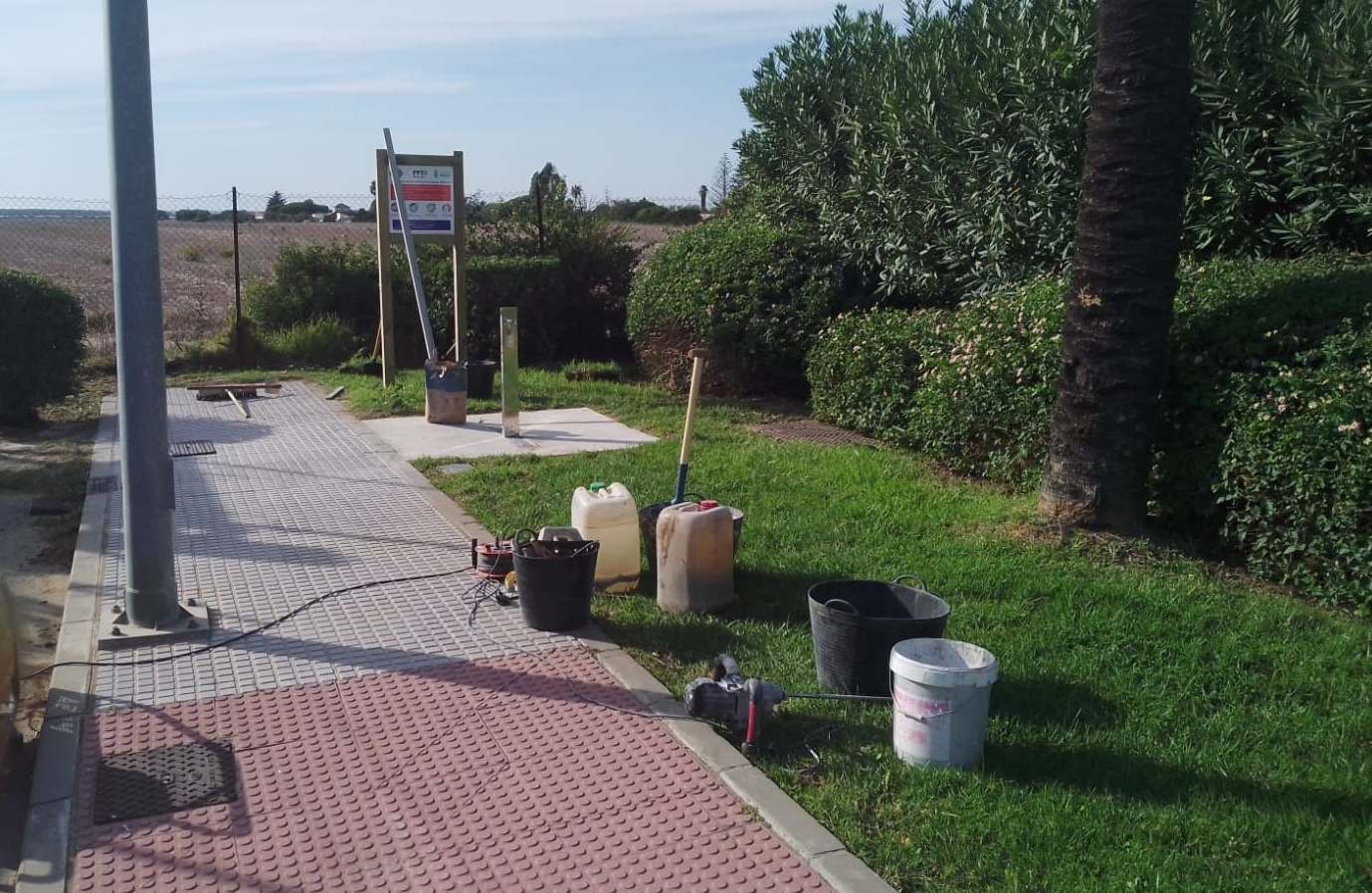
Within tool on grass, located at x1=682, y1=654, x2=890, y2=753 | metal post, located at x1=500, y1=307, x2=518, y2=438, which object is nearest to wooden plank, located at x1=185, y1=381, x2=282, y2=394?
metal post, located at x1=500, y1=307, x2=518, y2=438

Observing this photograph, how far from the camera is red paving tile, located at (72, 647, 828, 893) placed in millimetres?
3668

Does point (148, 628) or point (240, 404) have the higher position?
point (240, 404)

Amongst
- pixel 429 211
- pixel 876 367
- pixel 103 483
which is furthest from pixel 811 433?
pixel 103 483

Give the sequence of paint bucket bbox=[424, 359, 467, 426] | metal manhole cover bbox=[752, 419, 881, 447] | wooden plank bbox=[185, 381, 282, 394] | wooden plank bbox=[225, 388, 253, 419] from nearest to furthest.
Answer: metal manhole cover bbox=[752, 419, 881, 447] → paint bucket bbox=[424, 359, 467, 426] → wooden plank bbox=[225, 388, 253, 419] → wooden plank bbox=[185, 381, 282, 394]

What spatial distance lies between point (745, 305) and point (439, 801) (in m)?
8.07

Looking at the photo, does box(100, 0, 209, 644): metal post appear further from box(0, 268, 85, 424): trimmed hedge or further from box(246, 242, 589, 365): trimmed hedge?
box(246, 242, 589, 365): trimmed hedge

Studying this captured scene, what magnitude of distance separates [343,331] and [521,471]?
289 inches

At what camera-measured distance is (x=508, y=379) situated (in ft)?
33.7

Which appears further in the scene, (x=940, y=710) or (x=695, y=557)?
(x=695, y=557)

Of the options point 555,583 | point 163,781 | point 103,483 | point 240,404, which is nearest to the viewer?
point 163,781

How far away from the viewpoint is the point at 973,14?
10297 millimetres

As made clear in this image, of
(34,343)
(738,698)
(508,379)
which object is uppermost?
(34,343)

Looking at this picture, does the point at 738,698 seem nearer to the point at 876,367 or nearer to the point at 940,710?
the point at 940,710

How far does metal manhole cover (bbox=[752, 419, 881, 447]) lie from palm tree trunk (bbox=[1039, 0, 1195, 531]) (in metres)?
3.33
